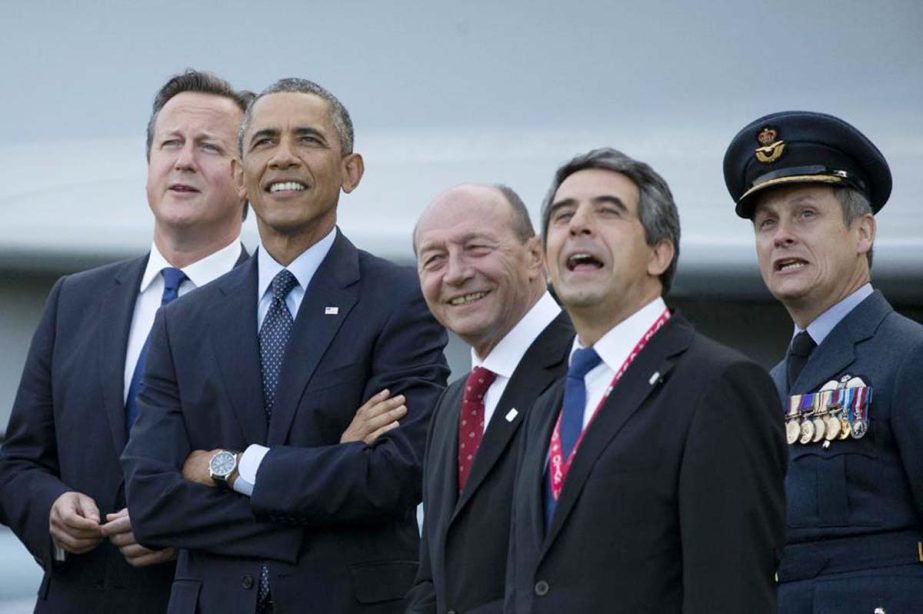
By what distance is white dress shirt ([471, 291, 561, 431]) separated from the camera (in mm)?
2646

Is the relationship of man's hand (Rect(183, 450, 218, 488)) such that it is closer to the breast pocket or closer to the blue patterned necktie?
the blue patterned necktie

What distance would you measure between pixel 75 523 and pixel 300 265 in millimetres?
555

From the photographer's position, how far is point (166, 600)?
10.3ft

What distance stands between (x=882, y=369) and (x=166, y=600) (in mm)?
1219

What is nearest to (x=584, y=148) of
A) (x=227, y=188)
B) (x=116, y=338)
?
(x=227, y=188)

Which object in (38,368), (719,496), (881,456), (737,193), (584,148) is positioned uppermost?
(584,148)

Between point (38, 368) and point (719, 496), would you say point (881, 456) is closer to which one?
point (719, 496)

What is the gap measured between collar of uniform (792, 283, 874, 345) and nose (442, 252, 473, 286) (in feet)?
1.78

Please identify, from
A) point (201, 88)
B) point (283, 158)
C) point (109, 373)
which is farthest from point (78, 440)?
point (201, 88)

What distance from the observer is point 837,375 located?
9.14 ft

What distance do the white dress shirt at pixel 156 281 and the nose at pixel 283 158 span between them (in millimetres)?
372

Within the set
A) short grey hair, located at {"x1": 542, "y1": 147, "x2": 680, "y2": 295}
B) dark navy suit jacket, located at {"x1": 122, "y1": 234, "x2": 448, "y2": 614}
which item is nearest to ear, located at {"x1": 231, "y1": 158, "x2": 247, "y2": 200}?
A: dark navy suit jacket, located at {"x1": 122, "y1": 234, "x2": 448, "y2": 614}

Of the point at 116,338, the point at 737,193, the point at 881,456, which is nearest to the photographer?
the point at 881,456

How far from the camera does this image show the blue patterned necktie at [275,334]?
9.70 ft
